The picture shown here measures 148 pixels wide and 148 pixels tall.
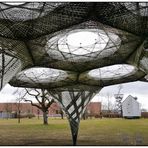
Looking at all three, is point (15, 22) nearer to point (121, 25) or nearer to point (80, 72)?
point (121, 25)

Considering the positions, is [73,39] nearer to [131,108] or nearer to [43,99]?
[43,99]

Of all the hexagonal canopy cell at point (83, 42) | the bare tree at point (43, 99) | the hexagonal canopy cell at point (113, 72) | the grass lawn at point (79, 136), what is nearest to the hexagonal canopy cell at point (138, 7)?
the hexagonal canopy cell at point (83, 42)

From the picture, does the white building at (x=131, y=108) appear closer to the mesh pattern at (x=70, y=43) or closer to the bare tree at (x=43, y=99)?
the bare tree at (x=43, y=99)

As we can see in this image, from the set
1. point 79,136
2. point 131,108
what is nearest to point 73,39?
point 79,136

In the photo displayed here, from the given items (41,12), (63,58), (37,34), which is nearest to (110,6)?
(41,12)

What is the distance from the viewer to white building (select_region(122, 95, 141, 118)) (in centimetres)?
10119

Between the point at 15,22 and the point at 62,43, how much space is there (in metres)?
5.43

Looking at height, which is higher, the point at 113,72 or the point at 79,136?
the point at 113,72

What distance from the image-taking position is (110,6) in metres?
15.9

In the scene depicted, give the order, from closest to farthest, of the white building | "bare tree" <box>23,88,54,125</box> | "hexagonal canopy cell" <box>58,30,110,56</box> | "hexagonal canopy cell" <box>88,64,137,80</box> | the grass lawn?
"hexagonal canopy cell" <box>58,30,110,56</box> → "hexagonal canopy cell" <box>88,64,137,80</box> → the grass lawn → "bare tree" <box>23,88,54,125</box> → the white building

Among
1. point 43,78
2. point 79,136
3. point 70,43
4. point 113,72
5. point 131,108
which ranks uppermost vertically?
point 70,43

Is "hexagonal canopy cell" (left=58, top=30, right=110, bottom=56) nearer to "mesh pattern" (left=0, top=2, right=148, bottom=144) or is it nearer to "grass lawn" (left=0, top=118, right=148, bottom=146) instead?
"mesh pattern" (left=0, top=2, right=148, bottom=144)

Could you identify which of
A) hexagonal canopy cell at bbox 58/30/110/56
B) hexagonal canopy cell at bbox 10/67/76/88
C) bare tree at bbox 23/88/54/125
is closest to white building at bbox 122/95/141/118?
bare tree at bbox 23/88/54/125

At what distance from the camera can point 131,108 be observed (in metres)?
102
